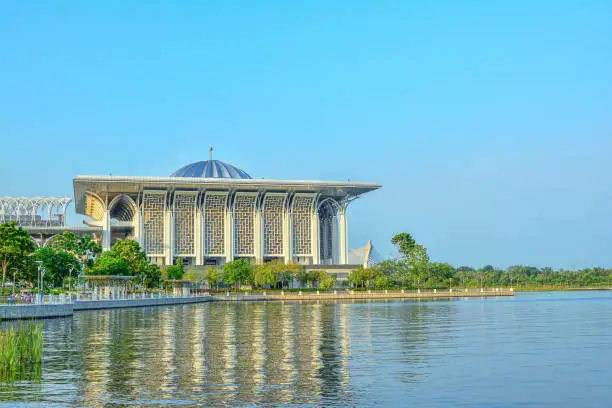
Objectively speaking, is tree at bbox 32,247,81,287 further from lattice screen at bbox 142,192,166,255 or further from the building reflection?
lattice screen at bbox 142,192,166,255

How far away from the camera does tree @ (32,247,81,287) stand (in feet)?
241

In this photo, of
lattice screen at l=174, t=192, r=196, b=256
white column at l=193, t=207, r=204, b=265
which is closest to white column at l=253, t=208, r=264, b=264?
white column at l=193, t=207, r=204, b=265

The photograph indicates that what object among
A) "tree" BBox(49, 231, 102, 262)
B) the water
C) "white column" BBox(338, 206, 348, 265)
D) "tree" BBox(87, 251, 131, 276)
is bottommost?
the water

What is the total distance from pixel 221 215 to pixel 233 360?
110 meters

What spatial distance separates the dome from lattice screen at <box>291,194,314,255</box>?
15813mm

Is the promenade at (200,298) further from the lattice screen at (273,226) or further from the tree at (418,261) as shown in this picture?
the lattice screen at (273,226)

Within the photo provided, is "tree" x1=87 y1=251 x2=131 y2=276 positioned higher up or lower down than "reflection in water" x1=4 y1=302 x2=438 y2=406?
higher up

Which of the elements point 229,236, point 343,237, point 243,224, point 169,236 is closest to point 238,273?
point 229,236

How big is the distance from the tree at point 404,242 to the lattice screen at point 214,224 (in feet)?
105

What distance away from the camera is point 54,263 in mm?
75312

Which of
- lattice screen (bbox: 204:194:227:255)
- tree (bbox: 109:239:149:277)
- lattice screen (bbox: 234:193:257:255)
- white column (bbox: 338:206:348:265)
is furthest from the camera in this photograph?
white column (bbox: 338:206:348:265)

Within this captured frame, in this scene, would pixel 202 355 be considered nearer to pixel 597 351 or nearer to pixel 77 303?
pixel 597 351

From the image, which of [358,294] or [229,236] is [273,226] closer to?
[229,236]

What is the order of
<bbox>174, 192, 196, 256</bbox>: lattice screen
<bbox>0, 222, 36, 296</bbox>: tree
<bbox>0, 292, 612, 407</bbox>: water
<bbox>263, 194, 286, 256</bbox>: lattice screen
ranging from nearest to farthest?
<bbox>0, 292, 612, 407</bbox>: water < <bbox>0, 222, 36, 296</bbox>: tree < <bbox>174, 192, 196, 256</bbox>: lattice screen < <bbox>263, 194, 286, 256</bbox>: lattice screen
